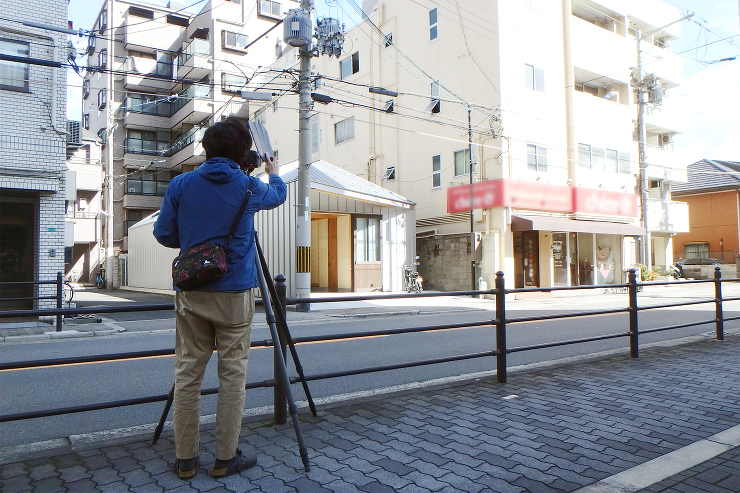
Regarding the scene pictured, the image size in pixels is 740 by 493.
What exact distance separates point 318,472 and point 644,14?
33.9 meters

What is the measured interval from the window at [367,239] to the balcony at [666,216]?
1733cm

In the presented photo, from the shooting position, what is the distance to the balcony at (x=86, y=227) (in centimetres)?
3606

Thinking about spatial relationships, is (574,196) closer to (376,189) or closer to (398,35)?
(376,189)

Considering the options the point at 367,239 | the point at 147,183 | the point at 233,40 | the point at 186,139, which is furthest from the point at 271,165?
the point at 147,183

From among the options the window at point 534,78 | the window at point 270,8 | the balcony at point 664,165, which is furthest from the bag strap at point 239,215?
the window at point 270,8

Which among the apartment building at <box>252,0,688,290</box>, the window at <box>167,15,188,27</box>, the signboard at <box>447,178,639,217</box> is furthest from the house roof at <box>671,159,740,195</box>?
the window at <box>167,15,188,27</box>

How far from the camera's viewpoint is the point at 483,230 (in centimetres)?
2189

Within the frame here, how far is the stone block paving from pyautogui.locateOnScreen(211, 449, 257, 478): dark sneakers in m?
0.04

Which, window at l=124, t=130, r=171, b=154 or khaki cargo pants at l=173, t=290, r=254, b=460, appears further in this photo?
window at l=124, t=130, r=171, b=154

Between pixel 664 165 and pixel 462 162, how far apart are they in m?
15.7

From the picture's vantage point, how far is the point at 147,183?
125 ft

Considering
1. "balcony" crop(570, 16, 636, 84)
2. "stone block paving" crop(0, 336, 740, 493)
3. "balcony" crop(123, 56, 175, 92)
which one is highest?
"balcony" crop(123, 56, 175, 92)

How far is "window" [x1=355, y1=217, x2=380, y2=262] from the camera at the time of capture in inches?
793

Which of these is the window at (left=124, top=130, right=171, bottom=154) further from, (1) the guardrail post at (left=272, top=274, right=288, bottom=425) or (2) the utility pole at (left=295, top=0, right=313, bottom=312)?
(1) the guardrail post at (left=272, top=274, right=288, bottom=425)
